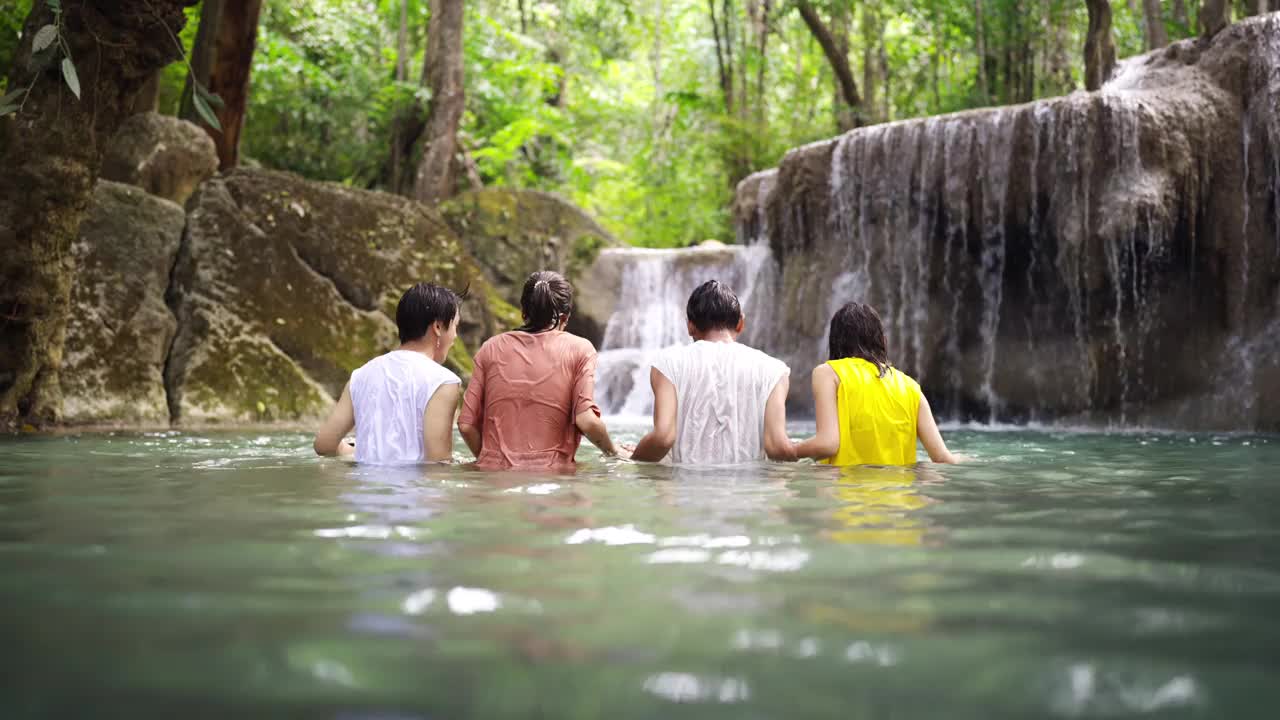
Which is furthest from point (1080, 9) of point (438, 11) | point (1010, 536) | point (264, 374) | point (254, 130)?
point (1010, 536)

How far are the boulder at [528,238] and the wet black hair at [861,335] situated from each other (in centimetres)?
1116

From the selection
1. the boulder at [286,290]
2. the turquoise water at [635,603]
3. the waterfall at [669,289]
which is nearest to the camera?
the turquoise water at [635,603]

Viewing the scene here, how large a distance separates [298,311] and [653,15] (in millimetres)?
20046

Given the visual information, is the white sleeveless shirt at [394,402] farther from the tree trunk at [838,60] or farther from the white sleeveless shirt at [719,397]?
the tree trunk at [838,60]

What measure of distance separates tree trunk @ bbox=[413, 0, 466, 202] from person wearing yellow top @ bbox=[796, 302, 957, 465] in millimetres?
12786

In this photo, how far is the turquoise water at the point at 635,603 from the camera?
176 cm

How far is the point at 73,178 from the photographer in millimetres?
7965

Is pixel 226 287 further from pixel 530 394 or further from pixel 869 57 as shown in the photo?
pixel 869 57

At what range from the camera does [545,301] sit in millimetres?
5320

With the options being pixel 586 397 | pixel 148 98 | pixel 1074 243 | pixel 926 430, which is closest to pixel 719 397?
pixel 586 397

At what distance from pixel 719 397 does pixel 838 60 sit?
17.2m

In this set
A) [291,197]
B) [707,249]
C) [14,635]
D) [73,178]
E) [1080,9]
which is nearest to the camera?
[14,635]

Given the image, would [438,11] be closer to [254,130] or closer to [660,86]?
[254,130]

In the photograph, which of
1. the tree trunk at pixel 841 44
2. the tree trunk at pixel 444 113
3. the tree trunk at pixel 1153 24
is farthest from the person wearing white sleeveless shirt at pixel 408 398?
the tree trunk at pixel 841 44
